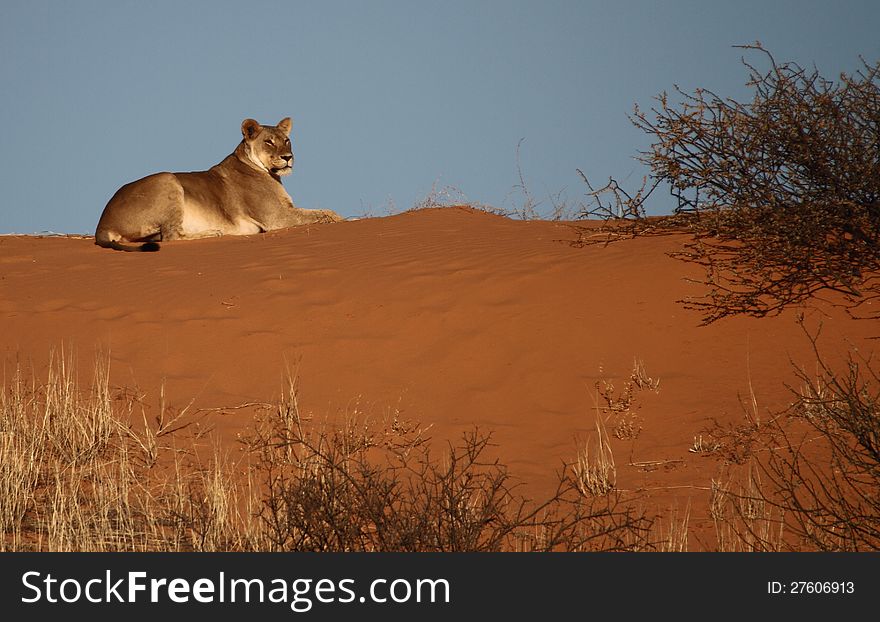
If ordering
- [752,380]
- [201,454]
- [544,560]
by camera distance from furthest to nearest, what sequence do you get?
[752,380] → [201,454] → [544,560]

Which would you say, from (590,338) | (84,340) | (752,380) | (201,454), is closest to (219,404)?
(201,454)

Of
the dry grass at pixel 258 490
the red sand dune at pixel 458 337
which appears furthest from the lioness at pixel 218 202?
the dry grass at pixel 258 490

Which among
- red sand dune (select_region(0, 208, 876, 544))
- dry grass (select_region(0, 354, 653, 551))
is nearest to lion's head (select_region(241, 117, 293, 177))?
red sand dune (select_region(0, 208, 876, 544))

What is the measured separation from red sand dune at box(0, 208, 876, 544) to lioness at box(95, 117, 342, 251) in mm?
2484

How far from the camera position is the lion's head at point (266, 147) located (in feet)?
54.2

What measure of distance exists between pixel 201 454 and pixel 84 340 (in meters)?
3.30

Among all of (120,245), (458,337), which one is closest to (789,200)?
(458,337)

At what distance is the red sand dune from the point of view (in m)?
7.72

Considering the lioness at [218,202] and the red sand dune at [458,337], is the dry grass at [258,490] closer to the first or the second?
the red sand dune at [458,337]

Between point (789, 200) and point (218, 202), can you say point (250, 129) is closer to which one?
point (218, 202)

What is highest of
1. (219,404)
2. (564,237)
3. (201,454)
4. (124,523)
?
(564,237)

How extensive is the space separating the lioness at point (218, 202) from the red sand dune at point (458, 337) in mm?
2484

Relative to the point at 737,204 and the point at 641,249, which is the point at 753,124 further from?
the point at 641,249

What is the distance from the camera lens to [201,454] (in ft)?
24.2
